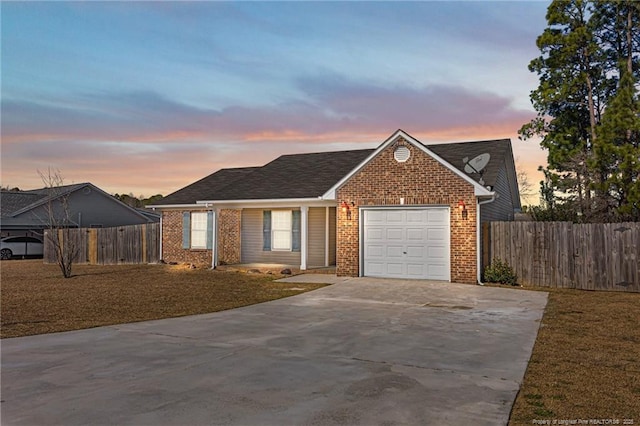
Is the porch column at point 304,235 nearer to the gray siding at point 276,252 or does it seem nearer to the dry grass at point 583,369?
the gray siding at point 276,252

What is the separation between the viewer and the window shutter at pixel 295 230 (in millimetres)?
20469

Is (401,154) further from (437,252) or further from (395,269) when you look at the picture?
(395,269)

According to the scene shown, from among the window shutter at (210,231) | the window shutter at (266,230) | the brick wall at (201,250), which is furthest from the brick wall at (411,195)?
the window shutter at (210,231)

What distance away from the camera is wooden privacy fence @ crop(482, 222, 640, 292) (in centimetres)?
1381

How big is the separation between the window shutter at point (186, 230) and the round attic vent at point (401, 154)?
11386mm

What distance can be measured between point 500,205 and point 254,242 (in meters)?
11.4

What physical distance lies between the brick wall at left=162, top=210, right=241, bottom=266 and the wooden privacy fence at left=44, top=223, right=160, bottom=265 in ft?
3.16

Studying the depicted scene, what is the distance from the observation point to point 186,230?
22.3 m

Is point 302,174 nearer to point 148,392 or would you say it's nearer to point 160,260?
point 160,260

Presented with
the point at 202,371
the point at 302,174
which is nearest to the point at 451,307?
the point at 202,371

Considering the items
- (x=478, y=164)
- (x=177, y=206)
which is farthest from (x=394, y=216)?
(x=177, y=206)

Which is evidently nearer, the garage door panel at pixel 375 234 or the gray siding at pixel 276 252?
the garage door panel at pixel 375 234

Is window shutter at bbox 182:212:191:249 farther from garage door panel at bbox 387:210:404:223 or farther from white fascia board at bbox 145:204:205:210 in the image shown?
garage door panel at bbox 387:210:404:223

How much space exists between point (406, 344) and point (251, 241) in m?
15.2
